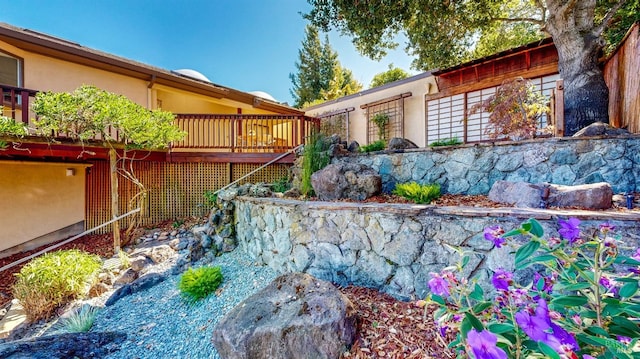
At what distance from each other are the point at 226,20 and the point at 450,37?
8.99 m

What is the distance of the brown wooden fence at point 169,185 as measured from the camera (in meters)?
7.08

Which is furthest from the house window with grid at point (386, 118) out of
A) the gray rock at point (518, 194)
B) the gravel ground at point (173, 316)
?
the gravel ground at point (173, 316)

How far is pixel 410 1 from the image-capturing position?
594cm

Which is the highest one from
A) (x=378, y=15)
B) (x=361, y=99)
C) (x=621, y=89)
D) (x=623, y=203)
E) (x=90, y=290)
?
(x=378, y=15)

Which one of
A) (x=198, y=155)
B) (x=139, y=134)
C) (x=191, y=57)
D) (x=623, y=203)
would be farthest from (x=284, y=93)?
(x=623, y=203)

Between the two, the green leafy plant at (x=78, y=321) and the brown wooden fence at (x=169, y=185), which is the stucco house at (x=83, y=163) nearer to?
the brown wooden fence at (x=169, y=185)

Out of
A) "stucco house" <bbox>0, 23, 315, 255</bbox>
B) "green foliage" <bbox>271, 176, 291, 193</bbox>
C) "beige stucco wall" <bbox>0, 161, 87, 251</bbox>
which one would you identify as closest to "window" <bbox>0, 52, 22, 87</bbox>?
"stucco house" <bbox>0, 23, 315, 255</bbox>

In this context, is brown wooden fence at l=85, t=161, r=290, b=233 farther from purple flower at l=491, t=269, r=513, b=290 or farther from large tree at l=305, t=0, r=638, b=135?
purple flower at l=491, t=269, r=513, b=290

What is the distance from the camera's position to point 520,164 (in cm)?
392

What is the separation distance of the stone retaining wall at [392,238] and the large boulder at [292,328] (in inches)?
29.6

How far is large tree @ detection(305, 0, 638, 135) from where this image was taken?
5.19m

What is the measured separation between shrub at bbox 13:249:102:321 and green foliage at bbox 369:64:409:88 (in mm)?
18200

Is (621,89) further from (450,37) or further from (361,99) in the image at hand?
(361,99)

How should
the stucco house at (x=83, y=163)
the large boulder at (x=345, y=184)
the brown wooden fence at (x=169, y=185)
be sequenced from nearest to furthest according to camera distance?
the large boulder at (x=345, y=184) < the stucco house at (x=83, y=163) < the brown wooden fence at (x=169, y=185)
